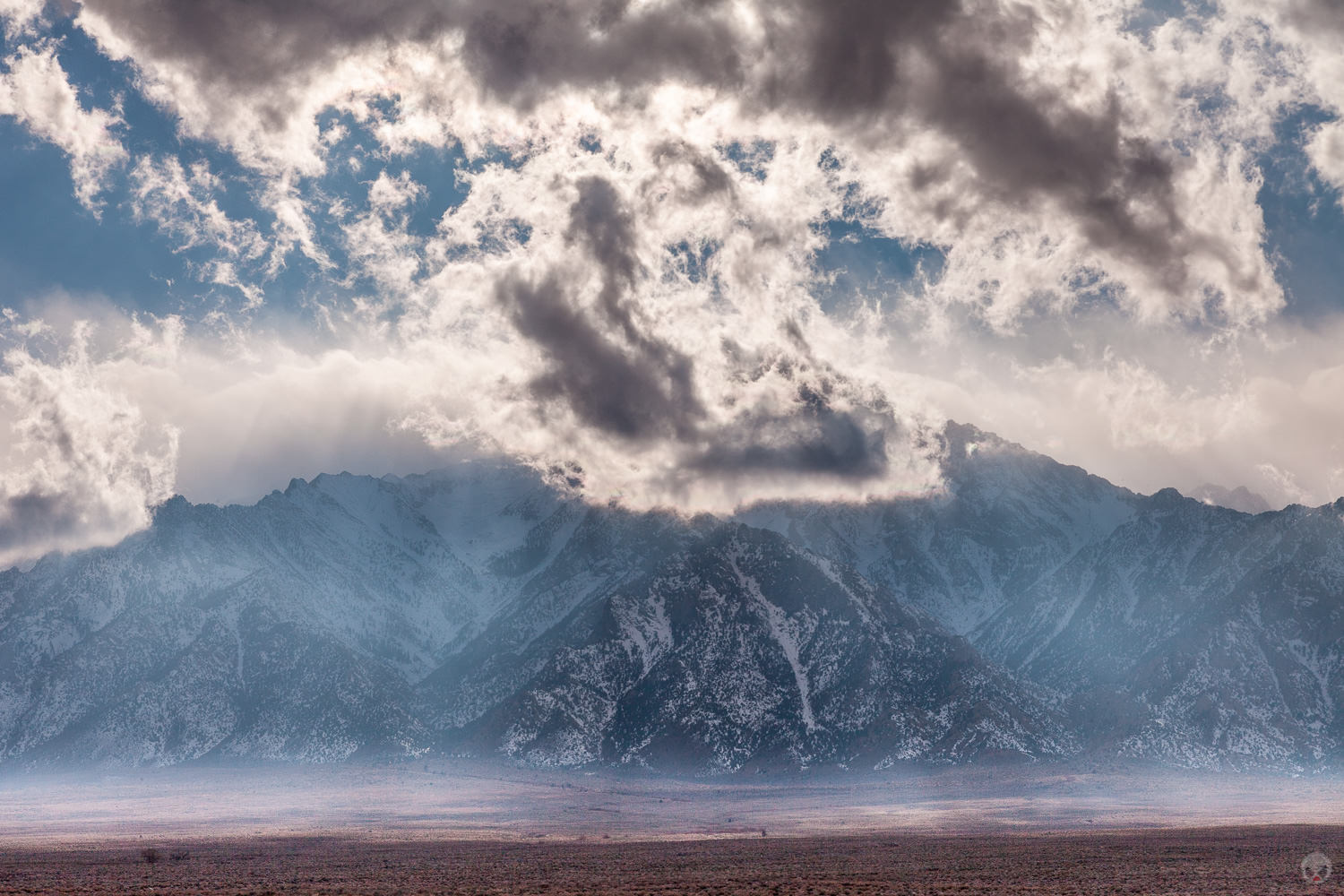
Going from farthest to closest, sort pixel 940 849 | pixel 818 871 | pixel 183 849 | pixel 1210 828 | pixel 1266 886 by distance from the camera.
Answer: pixel 1210 828
pixel 183 849
pixel 940 849
pixel 818 871
pixel 1266 886

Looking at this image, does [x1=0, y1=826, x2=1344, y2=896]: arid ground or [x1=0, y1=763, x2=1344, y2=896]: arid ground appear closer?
[x1=0, y1=826, x2=1344, y2=896]: arid ground

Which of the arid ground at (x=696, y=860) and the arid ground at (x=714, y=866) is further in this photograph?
the arid ground at (x=696, y=860)

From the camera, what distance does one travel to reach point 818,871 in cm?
11794

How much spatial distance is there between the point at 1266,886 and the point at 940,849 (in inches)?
2146

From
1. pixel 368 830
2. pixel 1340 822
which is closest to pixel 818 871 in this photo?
pixel 368 830

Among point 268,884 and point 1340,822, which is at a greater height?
point 268,884

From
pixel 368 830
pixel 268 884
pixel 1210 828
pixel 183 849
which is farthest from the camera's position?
pixel 368 830

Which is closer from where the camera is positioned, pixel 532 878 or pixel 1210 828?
pixel 532 878

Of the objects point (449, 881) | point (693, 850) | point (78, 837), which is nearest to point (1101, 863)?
point (693, 850)

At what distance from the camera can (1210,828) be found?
181m

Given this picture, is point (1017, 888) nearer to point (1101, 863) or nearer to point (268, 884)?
point (1101, 863)

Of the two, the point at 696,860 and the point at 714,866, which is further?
the point at 696,860

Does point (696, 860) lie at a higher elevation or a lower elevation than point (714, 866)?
lower

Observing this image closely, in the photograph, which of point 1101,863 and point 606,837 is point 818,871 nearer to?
point 1101,863
